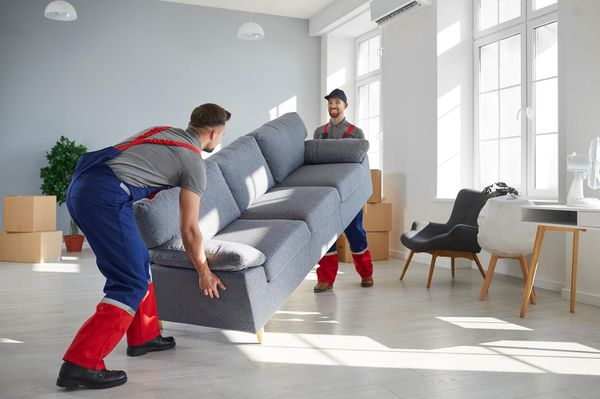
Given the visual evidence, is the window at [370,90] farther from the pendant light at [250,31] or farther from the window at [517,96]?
the window at [517,96]

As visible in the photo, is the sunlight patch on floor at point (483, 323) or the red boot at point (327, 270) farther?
the red boot at point (327, 270)

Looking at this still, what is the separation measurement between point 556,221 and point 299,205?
156cm

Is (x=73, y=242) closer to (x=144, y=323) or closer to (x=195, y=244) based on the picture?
(x=144, y=323)

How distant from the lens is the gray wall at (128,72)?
7297mm

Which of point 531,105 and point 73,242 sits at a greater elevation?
point 531,105

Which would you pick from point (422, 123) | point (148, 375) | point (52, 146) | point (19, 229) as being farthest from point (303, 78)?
point (148, 375)

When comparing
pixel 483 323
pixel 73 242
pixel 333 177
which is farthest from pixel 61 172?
pixel 483 323

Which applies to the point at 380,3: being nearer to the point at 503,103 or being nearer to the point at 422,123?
the point at 422,123

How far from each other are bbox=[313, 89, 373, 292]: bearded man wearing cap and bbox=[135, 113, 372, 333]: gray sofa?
564mm

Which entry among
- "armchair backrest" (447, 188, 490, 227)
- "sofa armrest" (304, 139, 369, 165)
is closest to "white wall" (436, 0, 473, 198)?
"armchair backrest" (447, 188, 490, 227)

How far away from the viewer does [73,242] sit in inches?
283

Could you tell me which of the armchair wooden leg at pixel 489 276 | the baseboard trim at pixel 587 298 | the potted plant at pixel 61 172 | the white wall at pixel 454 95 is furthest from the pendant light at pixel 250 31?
the baseboard trim at pixel 587 298

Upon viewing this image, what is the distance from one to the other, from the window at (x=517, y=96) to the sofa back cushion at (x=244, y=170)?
260cm

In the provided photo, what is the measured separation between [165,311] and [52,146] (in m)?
5.28
